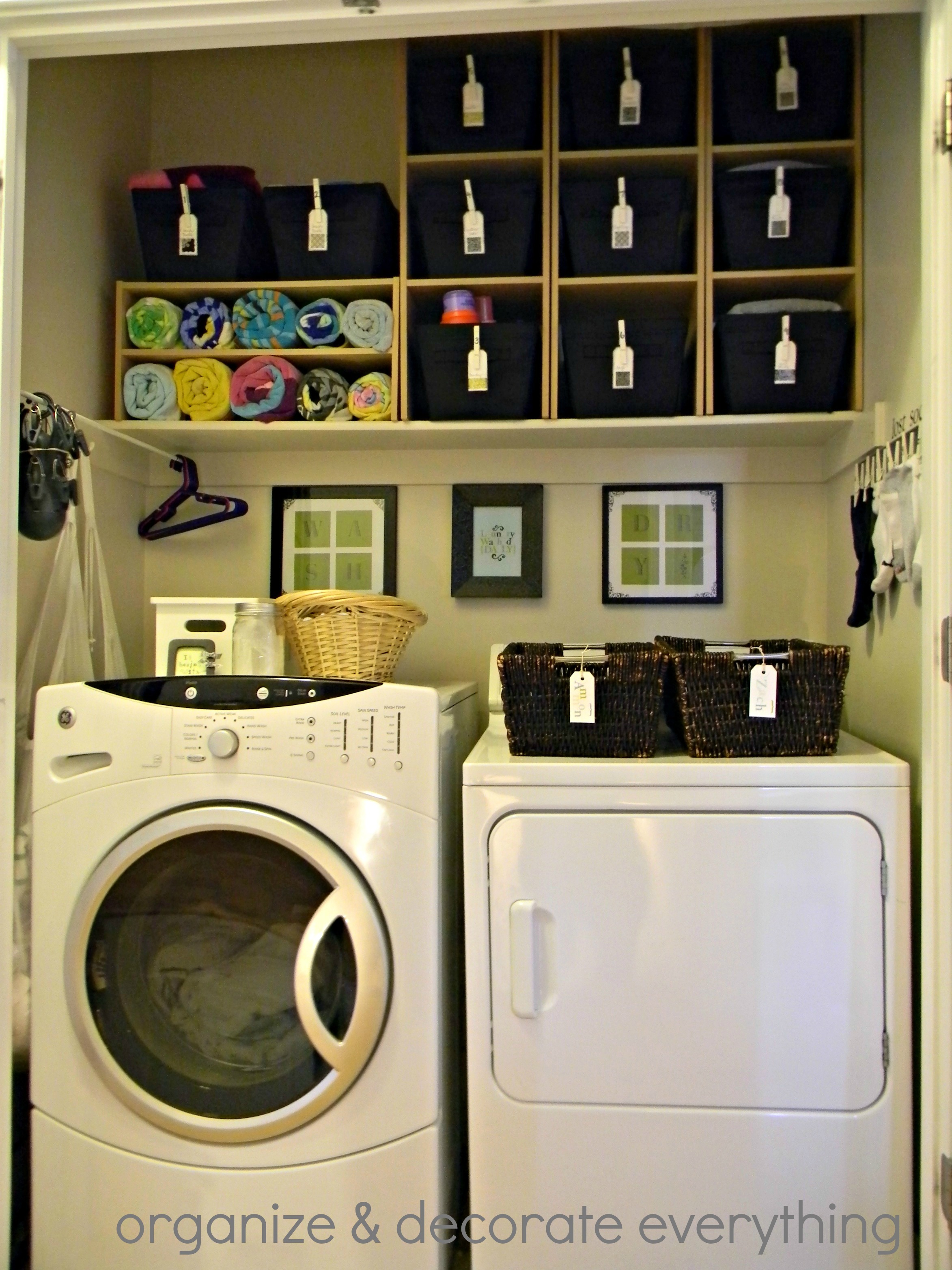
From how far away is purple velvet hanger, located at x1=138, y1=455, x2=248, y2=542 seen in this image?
213cm

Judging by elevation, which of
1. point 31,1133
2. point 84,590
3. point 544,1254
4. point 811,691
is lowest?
point 544,1254

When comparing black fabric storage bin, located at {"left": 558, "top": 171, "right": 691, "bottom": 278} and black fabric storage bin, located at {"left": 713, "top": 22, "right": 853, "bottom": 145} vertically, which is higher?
black fabric storage bin, located at {"left": 713, "top": 22, "right": 853, "bottom": 145}

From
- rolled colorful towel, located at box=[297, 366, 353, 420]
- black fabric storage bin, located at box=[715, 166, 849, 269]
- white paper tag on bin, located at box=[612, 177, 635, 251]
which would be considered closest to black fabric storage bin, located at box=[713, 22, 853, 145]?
black fabric storage bin, located at box=[715, 166, 849, 269]

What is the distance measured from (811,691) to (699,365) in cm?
79

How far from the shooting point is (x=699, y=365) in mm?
1892

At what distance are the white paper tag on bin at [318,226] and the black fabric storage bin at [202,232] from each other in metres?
0.16

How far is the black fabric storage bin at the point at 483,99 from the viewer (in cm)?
189

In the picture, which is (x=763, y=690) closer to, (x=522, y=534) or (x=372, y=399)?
(x=522, y=534)

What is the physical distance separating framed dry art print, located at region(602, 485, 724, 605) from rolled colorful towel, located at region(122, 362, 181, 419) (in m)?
1.05

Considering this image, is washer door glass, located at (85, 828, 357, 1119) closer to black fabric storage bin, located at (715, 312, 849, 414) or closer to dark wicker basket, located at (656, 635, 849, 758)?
dark wicker basket, located at (656, 635, 849, 758)

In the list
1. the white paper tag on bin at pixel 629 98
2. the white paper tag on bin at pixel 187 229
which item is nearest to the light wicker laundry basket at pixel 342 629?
the white paper tag on bin at pixel 187 229

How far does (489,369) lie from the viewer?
6.29 feet

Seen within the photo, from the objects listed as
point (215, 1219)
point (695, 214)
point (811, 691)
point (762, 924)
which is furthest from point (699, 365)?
point (215, 1219)

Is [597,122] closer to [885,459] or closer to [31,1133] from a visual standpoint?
[885,459]
